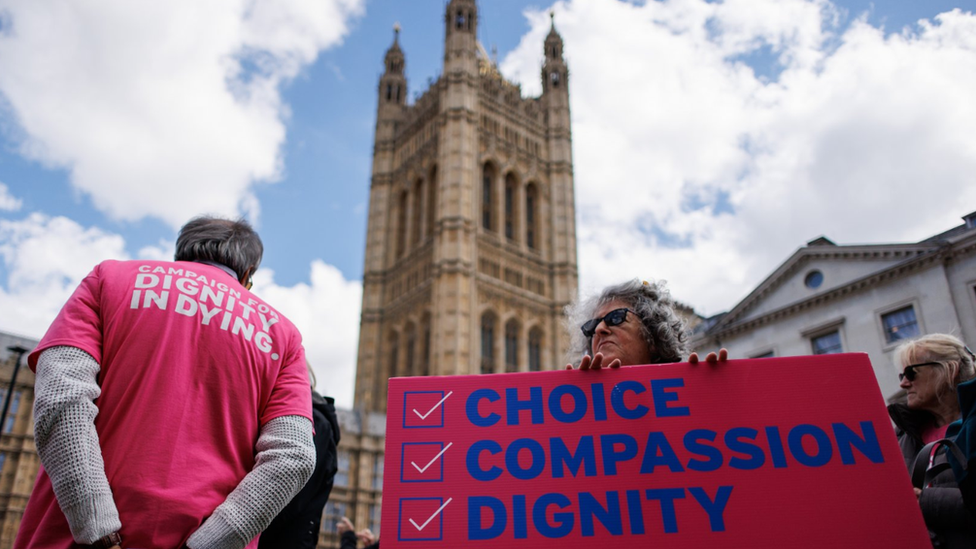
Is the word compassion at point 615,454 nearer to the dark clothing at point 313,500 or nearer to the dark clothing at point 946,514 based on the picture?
the dark clothing at point 946,514

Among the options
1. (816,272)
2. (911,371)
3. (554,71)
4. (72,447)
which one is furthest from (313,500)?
(554,71)

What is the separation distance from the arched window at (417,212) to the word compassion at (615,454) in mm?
44050

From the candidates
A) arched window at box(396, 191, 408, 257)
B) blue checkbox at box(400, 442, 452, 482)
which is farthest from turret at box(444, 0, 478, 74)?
blue checkbox at box(400, 442, 452, 482)

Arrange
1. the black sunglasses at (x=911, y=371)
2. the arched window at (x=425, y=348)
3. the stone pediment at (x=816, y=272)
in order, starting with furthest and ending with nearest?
the arched window at (x=425, y=348) → the stone pediment at (x=816, y=272) → the black sunglasses at (x=911, y=371)

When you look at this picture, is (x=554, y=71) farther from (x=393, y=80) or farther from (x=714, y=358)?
(x=714, y=358)

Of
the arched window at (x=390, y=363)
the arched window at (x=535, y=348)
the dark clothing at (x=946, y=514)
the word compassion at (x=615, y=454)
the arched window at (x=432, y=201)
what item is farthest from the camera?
the arched window at (x=432, y=201)

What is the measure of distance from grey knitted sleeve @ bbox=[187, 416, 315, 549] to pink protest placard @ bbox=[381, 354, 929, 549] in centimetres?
35

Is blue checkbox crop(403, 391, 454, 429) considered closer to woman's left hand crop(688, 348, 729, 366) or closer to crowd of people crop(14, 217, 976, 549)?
crowd of people crop(14, 217, 976, 549)

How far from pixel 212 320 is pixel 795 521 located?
2145 mm

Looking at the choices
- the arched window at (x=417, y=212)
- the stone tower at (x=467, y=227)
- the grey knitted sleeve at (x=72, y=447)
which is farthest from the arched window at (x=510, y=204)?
the grey knitted sleeve at (x=72, y=447)

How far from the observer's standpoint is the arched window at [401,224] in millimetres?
48375

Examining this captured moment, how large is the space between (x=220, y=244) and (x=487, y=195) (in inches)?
1746

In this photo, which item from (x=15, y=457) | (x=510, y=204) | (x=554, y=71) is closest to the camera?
(x=15, y=457)

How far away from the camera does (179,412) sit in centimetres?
233
